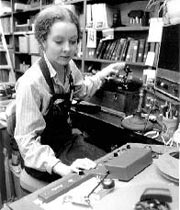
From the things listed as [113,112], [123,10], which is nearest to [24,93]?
[113,112]

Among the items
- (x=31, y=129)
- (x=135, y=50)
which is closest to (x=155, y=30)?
(x=135, y=50)

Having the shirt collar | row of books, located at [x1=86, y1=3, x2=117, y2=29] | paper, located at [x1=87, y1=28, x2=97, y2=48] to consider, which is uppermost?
row of books, located at [x1=86, y1=3, x2=117, y2=29]

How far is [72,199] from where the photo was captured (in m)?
0.64

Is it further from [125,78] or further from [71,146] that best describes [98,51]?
[71,146]

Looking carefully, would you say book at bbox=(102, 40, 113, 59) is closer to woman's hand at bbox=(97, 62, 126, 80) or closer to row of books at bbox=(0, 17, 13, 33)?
woman's hand at bbox=(97, 62, 126, 80)

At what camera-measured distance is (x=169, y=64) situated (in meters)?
1.34

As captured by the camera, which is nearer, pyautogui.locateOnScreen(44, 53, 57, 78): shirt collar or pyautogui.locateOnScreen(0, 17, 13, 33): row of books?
pyautogui.locateOnScreen(44, 53, 57, 78): shirt collar

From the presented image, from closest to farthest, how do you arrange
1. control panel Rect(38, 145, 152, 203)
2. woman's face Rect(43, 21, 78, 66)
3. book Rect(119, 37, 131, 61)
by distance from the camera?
control panel Rect(38, 145, 152, 203) → woman's face Rect(43, 21, 78, 66) → book Rect(119, 37, 131, 61)

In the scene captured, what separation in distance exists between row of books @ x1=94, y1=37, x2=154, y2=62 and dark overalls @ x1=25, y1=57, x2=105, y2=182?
92cm

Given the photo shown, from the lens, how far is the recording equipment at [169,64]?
125 cm

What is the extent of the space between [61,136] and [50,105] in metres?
0.23

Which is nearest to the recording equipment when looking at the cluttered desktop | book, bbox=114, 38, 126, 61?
the cluttered desktop

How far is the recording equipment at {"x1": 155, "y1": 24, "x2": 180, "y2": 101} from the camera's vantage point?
1249 mm

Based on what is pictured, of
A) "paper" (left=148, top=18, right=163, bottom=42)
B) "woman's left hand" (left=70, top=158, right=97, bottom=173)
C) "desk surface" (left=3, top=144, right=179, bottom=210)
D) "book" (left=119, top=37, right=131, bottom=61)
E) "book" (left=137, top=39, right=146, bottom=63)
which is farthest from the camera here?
"book" (left=119, top=37, right=131, bottom=61)
